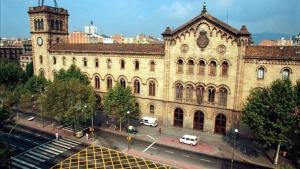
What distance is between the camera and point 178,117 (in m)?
54.3

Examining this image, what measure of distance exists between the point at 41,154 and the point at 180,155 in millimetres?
22127

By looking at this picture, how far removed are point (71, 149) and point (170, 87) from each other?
22853mm

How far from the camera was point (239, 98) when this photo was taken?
47.4 meters

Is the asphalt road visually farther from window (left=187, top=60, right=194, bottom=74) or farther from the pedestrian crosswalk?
window (left=187, top=60, right=194, bottom=74)

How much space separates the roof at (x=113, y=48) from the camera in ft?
178

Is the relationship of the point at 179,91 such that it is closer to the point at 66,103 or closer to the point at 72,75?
the point at 66,103

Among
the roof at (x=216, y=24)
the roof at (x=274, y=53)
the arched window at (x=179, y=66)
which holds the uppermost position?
the roof at (x=216, y=24)

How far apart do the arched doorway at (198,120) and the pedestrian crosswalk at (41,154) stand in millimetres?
23226

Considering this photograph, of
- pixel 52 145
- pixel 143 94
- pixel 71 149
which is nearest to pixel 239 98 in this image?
pixel 143 94

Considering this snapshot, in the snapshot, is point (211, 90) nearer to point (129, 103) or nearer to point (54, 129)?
point (129, 103)

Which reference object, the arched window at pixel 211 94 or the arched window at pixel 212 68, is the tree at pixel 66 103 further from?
the arched window at pixel 212 68

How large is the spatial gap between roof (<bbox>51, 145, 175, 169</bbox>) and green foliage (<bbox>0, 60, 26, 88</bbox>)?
131 feet

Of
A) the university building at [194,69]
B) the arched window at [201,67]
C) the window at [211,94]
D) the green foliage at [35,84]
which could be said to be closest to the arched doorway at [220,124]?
the university building at [194,69]

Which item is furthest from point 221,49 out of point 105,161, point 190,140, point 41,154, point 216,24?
point 41,154
